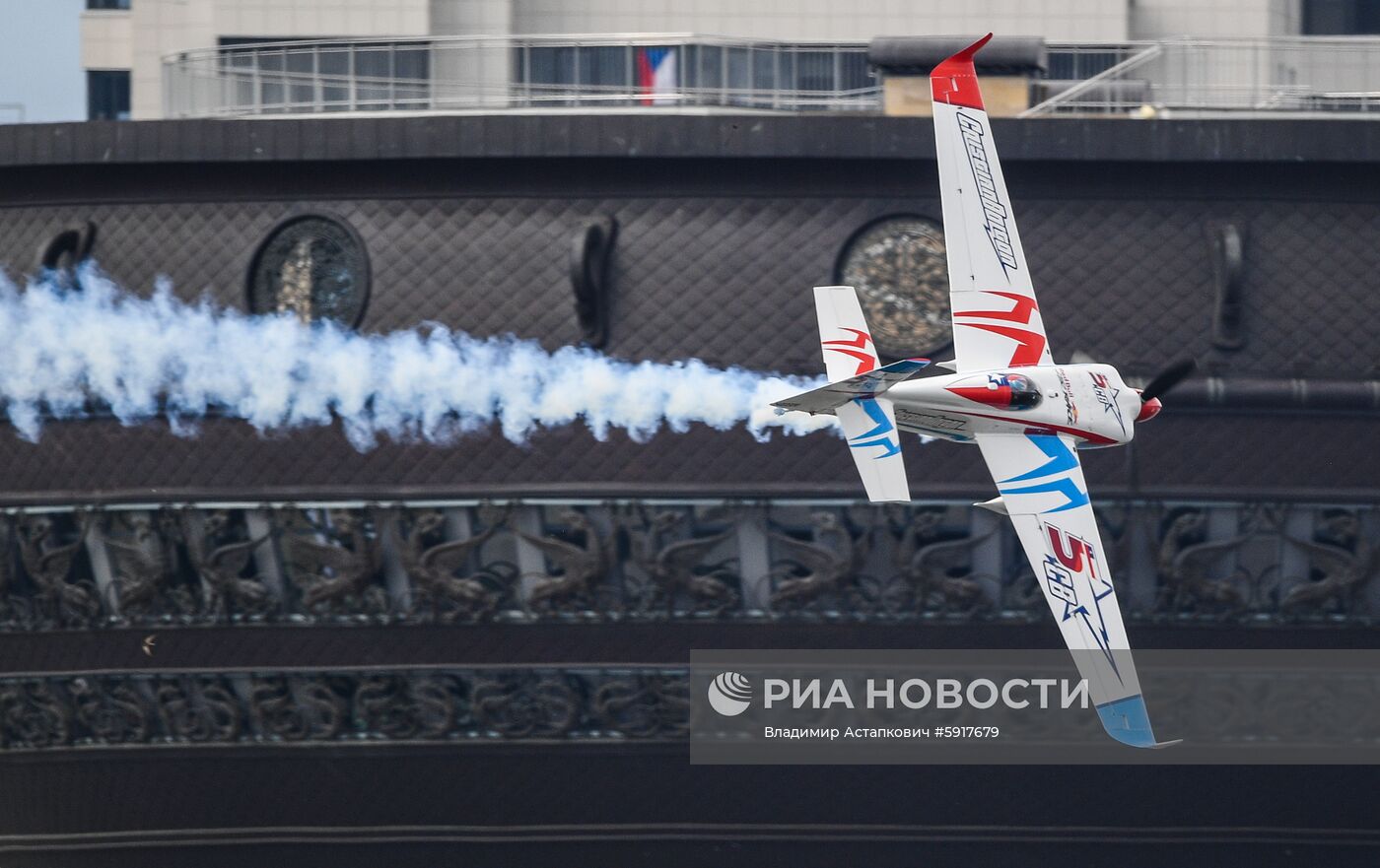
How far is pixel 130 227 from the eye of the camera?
37.6 meters

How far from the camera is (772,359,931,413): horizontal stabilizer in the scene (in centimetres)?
2848

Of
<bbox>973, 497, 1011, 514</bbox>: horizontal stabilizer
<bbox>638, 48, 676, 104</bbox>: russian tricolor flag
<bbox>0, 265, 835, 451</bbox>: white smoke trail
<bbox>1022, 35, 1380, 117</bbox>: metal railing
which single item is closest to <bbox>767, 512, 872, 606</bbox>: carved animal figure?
<bbox>0, 265, 835, 451</bbox>: white smoke trail

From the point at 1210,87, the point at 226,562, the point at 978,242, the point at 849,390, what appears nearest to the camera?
the point at 849,390

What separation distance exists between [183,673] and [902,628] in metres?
12.8

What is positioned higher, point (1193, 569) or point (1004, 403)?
point (1004, 403)

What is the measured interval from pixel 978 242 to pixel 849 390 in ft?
14.7

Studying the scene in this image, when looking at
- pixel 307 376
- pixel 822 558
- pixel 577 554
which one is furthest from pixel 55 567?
pixel 822 558

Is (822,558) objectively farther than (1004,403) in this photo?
Yes

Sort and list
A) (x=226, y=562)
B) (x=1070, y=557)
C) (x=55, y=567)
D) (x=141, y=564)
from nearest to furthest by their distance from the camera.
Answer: (x=1070, y=557)
(x=226, y=562)
(x=141, y=564)
(x=55, y=567)

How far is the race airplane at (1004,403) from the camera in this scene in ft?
→ 96.8

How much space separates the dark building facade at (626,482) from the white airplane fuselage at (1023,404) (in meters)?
4.28

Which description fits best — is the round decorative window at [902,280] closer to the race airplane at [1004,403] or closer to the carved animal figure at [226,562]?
the race airplane at [1004,403]

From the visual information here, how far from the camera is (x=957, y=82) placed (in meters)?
32.5

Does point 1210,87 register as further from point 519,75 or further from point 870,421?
point 870,421
